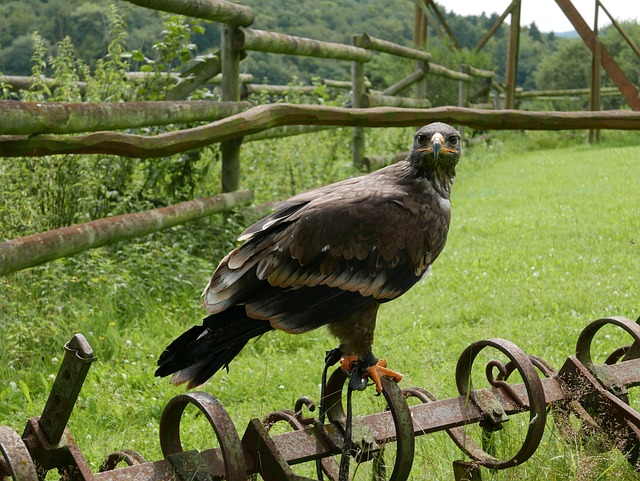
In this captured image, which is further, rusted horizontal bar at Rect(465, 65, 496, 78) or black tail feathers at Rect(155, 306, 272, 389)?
rusted horizontal bar at Rect(465, 65, 496, 78)

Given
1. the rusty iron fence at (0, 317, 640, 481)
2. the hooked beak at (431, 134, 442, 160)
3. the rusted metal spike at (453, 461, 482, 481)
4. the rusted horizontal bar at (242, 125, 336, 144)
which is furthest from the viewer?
the rusted horizontal bar at (242, 125, 336, 144)

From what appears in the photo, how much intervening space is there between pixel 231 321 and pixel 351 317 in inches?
18.5

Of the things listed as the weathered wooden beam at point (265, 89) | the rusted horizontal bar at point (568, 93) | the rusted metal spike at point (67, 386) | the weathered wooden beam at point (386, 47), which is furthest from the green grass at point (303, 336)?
the rusted horizontal bar at point (568, 93)

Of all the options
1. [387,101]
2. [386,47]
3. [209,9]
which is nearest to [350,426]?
[209,9]

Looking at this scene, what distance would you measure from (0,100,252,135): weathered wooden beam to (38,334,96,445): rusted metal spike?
7.14ft

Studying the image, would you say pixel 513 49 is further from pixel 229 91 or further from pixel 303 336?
pixel 303 336

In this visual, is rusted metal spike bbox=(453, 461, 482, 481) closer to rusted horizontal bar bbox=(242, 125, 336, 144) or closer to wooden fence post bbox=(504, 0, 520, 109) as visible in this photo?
rusted horizontal bar bbox=(242, 125, 336, 144)

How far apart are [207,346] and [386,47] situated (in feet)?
29.0

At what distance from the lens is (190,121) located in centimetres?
586

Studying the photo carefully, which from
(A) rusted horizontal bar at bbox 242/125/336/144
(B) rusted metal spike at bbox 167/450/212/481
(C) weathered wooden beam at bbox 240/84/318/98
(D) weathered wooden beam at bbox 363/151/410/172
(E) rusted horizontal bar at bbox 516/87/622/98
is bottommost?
(B) rusted metal spike at bbox 167/450/212/481

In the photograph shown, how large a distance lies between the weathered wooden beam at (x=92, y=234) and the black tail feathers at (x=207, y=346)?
69.3 inches

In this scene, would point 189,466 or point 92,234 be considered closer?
point 189,466

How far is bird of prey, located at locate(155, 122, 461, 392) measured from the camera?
2.57 m

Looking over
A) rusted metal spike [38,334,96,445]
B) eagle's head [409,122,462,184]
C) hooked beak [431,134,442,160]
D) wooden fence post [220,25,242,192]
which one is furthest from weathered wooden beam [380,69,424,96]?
rusted metal spike [38,334,96,445]
